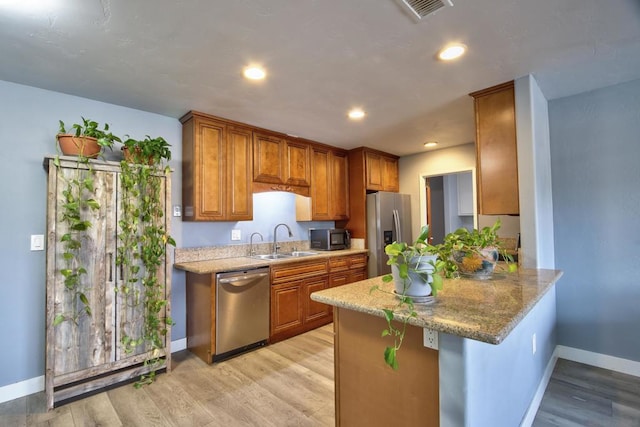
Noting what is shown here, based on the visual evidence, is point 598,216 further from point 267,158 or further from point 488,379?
point 267,158

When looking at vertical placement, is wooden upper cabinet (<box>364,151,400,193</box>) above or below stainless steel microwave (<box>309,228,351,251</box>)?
above

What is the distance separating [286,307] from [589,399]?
258 cm

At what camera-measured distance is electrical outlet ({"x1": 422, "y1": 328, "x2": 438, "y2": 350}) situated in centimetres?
121

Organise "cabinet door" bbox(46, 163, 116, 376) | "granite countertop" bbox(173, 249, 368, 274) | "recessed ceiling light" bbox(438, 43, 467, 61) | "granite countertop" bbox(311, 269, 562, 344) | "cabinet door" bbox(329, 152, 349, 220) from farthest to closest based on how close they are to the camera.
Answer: "cabinet door" bbox(329, 152, 349, 220)
"granite countertop" bbox(173, 249, 368, 274)
"cabinet door" bbox(46, 163, 116, 376)
"recessed ceiling light" bbox(438, 43, 467, 61)
"granite countertop" bbox(311, 269, 562, 344)

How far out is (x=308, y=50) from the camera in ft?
6.30

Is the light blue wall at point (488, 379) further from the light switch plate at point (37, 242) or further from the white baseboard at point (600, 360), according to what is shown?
the light switch plate at point (37, 242)

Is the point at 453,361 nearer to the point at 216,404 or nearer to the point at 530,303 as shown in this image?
the point at 530,303

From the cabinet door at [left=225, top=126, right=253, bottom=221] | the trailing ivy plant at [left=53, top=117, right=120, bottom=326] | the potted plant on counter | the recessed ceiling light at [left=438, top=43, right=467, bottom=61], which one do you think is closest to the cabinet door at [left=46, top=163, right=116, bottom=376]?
the trailing ivy plant at [left=53, top=117, right=120, bottom=326]

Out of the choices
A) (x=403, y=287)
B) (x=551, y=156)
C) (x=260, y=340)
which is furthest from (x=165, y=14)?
(x=551, y=156)

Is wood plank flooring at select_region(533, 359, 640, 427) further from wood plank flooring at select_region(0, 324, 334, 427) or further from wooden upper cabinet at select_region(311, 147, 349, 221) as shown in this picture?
wooden upper cabinet at select_region(311, 147, 349, 221)

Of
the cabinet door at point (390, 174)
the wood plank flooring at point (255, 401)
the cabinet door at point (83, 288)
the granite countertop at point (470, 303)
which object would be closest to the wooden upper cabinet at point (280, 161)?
the cabinet door at point (390, 174)

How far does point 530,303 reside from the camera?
1.32m

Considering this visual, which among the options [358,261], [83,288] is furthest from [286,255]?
[83,288]

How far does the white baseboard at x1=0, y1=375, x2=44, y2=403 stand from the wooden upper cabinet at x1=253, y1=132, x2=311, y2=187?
8.21 ft
